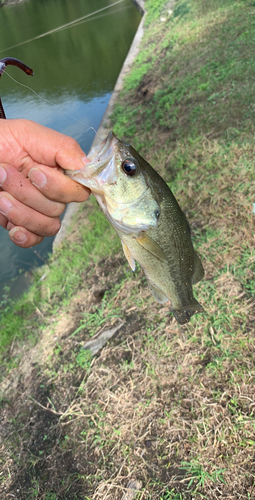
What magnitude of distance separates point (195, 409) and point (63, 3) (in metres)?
37.6

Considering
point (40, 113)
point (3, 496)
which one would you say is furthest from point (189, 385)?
point (40, 113)

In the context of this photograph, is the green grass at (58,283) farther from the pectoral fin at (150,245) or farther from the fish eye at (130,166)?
the fish eye at (130,166)

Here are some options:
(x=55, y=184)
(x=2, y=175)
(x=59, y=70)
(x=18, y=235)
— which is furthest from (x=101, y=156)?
(x=59, y=70)

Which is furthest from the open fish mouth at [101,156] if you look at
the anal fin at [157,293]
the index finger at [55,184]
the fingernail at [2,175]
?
the anal fin at [157,293]

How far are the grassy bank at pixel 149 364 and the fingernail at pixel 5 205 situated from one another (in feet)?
6.14

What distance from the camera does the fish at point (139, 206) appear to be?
160 cm

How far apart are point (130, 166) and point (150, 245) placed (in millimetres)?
490

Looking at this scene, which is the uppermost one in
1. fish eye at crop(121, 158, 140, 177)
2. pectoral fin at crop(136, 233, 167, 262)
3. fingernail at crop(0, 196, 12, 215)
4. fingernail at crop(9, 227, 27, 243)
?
fingernail at crop(0, 196, 12, 215)

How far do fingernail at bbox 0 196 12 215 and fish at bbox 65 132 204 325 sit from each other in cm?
41

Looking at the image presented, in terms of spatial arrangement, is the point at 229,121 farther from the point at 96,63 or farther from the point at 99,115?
the point at 96,63

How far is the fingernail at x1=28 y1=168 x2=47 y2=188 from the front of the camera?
5.56 ft

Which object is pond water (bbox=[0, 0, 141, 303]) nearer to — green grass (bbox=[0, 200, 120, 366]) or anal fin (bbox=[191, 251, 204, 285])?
green grass (bbox=[0, 200, 120, 366])

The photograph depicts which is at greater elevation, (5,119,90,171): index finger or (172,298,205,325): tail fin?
(5,119,90,171): index finger

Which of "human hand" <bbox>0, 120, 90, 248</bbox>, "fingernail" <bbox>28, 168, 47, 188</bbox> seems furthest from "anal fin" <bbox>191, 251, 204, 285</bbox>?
"fingernail" <bbox>28, 168, 47, 188</bbox>
